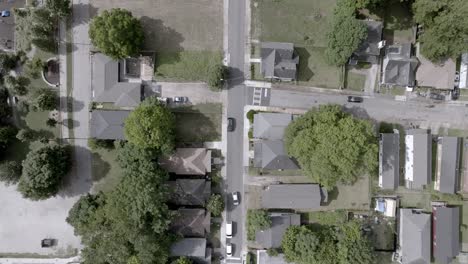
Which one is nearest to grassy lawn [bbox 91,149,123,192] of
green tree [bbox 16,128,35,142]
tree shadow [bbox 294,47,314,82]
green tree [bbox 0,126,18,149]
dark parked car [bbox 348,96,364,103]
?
green tree [bbox 16,128,35,142]

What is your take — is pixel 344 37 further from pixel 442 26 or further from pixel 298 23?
pixel 442 26


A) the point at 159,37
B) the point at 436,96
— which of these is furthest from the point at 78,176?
the point at 436,96

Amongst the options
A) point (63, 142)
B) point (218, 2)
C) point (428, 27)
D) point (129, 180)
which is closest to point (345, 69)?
point (428, 27)

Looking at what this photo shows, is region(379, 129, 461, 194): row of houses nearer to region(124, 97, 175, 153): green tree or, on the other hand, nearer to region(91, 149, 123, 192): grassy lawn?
region(124, 97, 175, 153): green tree

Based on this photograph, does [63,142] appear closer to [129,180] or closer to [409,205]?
[129,180]

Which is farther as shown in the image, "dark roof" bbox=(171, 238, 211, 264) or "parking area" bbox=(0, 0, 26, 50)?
"parking area" bbox=(0, 0, 26, 50)

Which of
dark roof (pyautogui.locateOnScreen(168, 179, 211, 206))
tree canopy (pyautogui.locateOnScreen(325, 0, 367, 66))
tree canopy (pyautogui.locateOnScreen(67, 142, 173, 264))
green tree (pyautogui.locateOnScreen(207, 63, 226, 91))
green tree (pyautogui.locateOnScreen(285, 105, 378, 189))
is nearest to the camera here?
green tree (pyautogui.locateOnScreen(285, 105, 378, 189))
